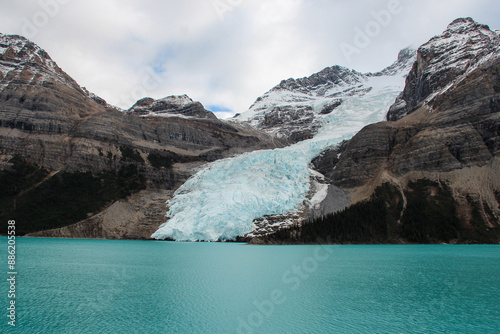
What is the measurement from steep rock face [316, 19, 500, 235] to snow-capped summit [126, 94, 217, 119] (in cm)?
7270

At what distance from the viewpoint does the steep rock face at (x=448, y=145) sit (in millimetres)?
71312

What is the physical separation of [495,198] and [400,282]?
5582 centimetres

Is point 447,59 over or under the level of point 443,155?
over

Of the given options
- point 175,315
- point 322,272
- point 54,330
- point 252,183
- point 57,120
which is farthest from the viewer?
point 57,120

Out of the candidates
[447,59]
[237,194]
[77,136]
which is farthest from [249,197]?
[447,59]

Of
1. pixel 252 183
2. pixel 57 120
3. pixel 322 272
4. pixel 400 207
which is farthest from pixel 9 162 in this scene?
pixel 400 207

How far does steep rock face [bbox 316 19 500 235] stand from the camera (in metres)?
71.3

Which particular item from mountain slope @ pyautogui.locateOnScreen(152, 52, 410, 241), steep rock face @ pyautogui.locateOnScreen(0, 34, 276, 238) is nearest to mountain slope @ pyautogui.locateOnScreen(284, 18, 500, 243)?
mountain slope @ pyautogui.locateOnScreen(152, 52, 410, 241)

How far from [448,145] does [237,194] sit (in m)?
51.0

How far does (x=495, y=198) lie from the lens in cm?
6744

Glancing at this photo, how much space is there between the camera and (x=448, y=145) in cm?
8119

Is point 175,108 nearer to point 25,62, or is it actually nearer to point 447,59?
point 25,62

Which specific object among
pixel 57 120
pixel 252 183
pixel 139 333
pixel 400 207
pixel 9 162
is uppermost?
pixel 57 120

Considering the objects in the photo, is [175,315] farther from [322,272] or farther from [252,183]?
[252,183]
